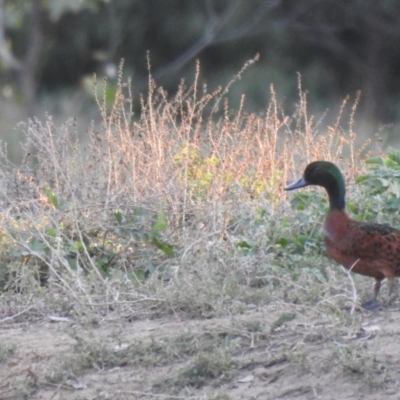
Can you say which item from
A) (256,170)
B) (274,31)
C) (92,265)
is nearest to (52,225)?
(92,265)

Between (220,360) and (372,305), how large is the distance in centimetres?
109

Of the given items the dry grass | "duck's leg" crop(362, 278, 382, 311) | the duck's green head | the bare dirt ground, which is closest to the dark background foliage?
the dry grass

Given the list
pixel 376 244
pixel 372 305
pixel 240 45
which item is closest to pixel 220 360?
pixel 372 305

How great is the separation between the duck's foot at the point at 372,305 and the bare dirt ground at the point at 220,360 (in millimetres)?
55

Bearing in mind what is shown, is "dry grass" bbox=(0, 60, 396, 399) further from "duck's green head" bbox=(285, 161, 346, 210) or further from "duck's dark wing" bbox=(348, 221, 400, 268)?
"duck's green head" bbox=(285, 161, 346, 210)

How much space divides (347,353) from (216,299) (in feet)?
3.83

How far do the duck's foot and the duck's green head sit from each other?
22.7 inches

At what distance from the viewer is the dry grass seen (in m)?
5.08

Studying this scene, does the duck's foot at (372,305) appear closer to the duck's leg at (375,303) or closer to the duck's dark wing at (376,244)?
the duck's leg at (375,303)

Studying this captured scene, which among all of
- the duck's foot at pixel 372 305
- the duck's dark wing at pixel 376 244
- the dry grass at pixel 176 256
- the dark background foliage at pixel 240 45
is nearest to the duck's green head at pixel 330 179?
the duck's dark wing at pixel 376 244

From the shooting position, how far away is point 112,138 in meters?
8.28

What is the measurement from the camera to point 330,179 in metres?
5.93

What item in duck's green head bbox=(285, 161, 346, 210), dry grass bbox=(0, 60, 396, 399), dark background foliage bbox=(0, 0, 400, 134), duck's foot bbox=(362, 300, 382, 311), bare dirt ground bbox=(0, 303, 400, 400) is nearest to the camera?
bare dirt ground bbox=(0, 303, 400, 400)

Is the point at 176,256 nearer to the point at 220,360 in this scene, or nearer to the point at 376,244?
the point at 376,244
